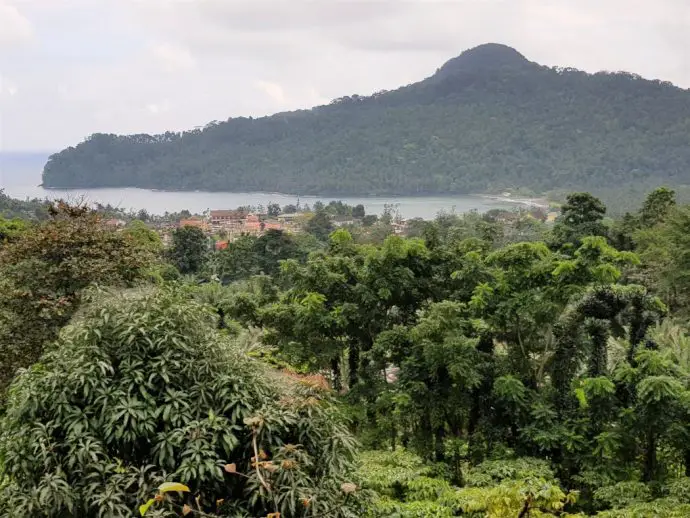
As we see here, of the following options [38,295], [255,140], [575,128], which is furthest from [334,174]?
[38,295]

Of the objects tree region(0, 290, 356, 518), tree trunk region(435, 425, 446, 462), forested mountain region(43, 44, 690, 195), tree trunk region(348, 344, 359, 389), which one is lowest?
tree trunk region(435, 425, 446, 462)

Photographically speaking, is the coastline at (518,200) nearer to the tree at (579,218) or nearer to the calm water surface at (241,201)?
the calm water surface at (241,201)

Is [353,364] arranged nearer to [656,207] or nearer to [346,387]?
[346,387]

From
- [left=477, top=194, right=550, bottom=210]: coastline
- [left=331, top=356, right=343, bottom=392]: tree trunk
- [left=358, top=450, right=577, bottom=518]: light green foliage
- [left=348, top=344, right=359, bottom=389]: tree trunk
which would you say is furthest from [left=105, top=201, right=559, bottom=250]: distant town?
[left=358, top=450, right=577, bottom=518]: light green foliage

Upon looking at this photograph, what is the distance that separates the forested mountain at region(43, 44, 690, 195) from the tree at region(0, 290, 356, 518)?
86.7 m

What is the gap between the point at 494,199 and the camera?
84312 millimetres

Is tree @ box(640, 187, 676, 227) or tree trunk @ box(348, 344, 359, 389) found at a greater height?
tree @ box(640, 187, 676, 227)

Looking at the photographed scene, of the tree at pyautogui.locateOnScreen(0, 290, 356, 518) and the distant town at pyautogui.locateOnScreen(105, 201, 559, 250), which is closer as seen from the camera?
the tree at pyautogui.locateOnScreen(0, 290, 356, 518)

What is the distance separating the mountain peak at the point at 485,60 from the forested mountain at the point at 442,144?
1030mm

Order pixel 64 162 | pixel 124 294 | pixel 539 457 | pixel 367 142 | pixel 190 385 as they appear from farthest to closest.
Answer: pixel 64 162, pixel 367 142, pixel 539 457, pixel 124 294, pixel 190 385

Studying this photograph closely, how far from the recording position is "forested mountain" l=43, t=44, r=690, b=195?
93.4 meters

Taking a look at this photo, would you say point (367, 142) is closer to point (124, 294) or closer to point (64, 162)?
point (64, 162)

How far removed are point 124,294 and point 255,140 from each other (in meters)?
122

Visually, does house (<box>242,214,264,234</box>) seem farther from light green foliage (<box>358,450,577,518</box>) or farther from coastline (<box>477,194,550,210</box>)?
light green foliage (<box>358,450,577,518</box>)
